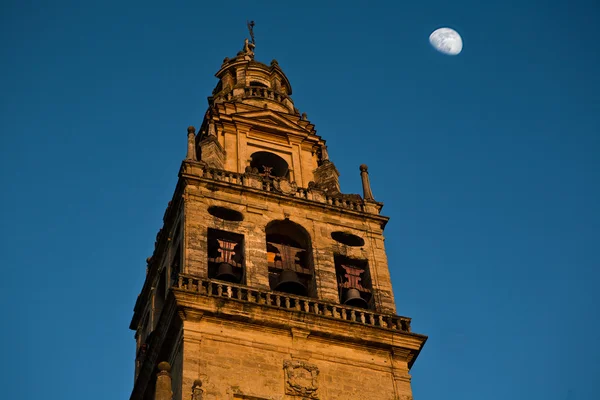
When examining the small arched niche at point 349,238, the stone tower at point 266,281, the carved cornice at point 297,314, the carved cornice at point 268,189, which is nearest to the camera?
the stone tower at point 266,281

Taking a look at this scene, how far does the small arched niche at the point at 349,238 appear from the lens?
129 feet

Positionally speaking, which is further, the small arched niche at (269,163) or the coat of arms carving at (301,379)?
the small arched niche at (269,163)

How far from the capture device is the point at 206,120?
44.8 m

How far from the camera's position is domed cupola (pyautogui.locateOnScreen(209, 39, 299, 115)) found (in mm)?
46469

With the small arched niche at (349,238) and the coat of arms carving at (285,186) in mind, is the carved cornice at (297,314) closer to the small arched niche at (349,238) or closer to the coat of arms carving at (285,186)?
the small arched niche at (349,238)

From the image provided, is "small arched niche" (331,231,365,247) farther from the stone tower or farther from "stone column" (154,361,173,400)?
"stone column" (154,361,173,400)

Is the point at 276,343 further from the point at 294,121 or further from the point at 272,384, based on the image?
the point at 294,121

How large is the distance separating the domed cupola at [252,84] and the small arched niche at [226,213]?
830 cm

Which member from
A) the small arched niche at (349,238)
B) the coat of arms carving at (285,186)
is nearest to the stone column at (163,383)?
the small arched niche at (349,238)

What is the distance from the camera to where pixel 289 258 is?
38.3 meters

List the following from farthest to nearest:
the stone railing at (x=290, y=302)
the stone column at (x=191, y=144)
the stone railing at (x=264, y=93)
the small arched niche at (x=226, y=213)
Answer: the stone railing at (x=264, y=93) → the stone column at (x=191, y=144) → the small arched niche at (x=226, y=213) → the stone railing at (x=290, y=302)

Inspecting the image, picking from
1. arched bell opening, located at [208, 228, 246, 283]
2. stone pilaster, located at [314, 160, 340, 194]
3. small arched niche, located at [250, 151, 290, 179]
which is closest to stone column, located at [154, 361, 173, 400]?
arched bell opening, located at [208, 228, 246, 283]

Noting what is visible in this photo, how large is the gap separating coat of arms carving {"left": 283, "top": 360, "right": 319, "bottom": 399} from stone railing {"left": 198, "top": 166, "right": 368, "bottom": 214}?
7697 mm

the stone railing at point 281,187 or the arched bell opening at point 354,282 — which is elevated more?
the stone railing at point 281,187
